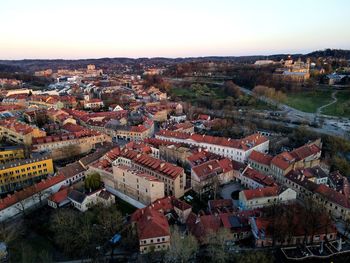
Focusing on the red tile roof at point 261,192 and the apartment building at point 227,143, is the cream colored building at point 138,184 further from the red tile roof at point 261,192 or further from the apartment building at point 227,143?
the apartment building at point 227,143

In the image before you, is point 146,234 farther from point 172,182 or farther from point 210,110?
point 210,110

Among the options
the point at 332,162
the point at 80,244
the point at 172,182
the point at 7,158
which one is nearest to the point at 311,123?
the point at 332,162

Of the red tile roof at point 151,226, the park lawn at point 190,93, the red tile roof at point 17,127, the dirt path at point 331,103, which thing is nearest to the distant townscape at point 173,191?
the red tile roof at point 151,226

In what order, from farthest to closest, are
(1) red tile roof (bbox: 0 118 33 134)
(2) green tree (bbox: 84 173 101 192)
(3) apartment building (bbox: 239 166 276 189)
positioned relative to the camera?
(1) red tile roof (bbox: 0 118 33 134), (3) apartment building (bbox: 239 166 276 189), (2) green tree (bbox: 84 173 101 192)

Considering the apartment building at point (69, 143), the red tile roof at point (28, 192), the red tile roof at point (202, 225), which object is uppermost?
the apartment building at point (69, 143)

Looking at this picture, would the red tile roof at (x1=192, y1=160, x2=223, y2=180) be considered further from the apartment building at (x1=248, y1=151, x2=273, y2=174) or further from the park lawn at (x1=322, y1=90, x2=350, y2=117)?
the park lawn at (x1=322, y1=90, x2=350, y2=117)

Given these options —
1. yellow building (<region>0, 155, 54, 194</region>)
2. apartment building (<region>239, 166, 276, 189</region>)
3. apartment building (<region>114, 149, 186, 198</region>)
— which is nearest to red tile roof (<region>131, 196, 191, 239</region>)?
apartment building (<region>114, 149, 186, 198</region>)
